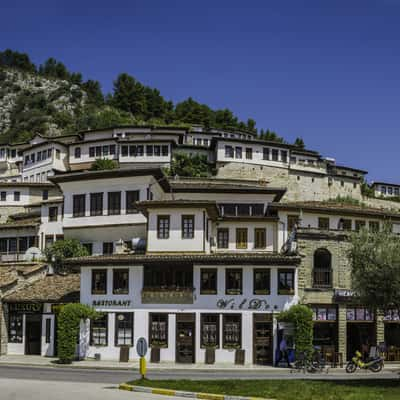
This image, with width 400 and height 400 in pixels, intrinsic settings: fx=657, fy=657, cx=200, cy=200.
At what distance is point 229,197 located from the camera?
59.0 m

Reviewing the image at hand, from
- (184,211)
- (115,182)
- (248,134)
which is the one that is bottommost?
(184,211)

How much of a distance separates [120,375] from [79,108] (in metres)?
129

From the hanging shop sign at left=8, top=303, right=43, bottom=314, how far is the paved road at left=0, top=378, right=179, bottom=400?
687 inches

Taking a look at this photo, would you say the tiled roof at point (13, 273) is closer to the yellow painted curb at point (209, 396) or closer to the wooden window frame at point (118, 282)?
the wooden window frame at point (118, 282)

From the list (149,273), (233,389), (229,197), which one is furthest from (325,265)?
(233,389)

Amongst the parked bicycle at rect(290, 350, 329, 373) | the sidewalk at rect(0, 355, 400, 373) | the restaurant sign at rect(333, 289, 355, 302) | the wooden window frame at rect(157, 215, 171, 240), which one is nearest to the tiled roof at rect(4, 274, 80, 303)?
the sidewalk at rect(0, 355, 400, 373)

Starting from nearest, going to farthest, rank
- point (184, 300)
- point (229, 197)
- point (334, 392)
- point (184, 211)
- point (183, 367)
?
point (334, 392)
point (183, 367)
point (184, 300)
point (184, 211)
point (229, 197)

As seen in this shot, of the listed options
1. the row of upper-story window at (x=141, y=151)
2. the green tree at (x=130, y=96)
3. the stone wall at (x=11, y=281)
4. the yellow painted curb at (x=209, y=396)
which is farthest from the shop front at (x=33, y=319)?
the green tree at (x=130, y=96)

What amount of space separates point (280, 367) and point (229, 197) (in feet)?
73.9

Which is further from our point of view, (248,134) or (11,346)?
(248,134)

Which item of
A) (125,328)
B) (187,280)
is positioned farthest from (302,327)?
(125,328)

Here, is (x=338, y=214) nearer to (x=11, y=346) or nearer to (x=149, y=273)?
(x=149, y=273)

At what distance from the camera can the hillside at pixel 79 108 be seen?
143m

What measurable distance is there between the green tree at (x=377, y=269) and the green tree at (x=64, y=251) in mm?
31101
